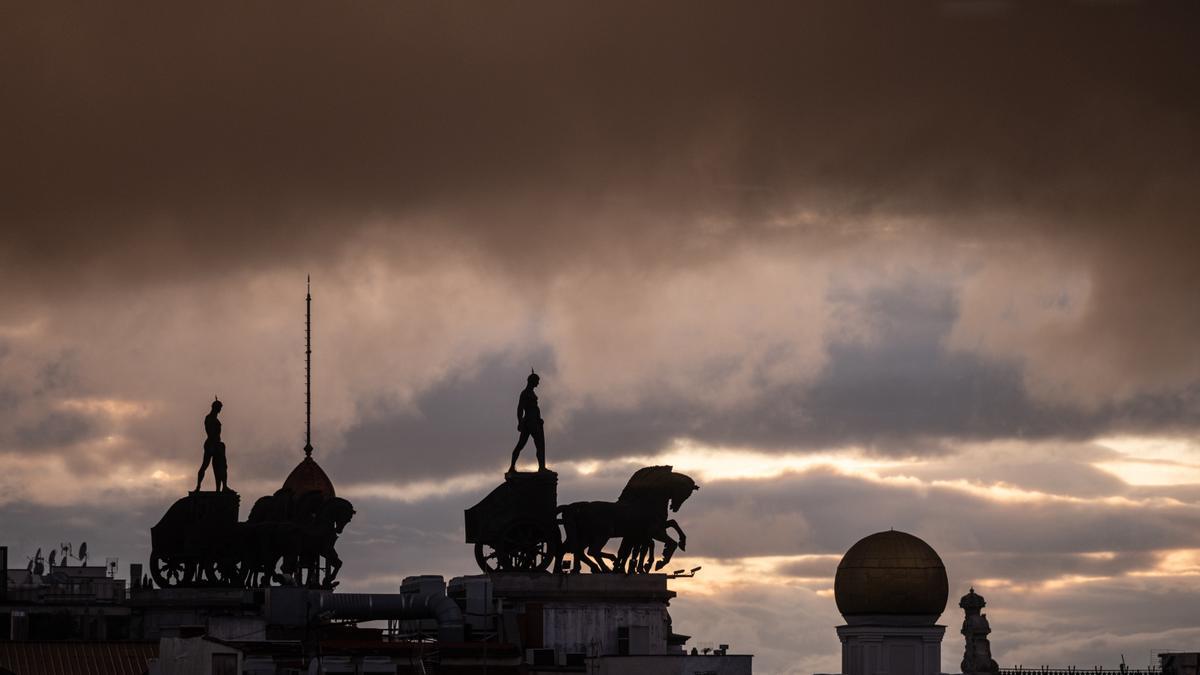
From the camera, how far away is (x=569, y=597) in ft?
348

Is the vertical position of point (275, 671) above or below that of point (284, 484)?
below

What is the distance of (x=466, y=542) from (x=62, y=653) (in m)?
17.1

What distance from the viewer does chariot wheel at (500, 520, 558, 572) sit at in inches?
4225

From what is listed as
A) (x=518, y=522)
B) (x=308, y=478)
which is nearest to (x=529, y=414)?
(x=518, y=522)

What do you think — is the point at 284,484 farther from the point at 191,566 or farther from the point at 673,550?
the point at 673,550

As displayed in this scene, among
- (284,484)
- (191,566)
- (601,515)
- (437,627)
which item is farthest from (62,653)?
(284,484)

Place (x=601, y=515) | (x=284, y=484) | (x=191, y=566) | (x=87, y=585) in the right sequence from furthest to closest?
1. (x=284, y=484)
2. (x=87, y=585)
3. (x=191, y=566)
4. (x=601, y=515)

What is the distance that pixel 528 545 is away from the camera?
10781cm

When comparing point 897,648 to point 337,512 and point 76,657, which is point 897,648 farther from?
point 76,657

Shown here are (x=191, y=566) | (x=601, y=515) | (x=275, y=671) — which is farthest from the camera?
(x=191, y=566)

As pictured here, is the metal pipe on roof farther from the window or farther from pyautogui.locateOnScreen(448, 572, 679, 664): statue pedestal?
the window

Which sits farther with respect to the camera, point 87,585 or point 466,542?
point 87,585

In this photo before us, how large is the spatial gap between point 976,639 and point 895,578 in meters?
4.30

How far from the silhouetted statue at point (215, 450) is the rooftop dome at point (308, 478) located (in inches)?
2233
